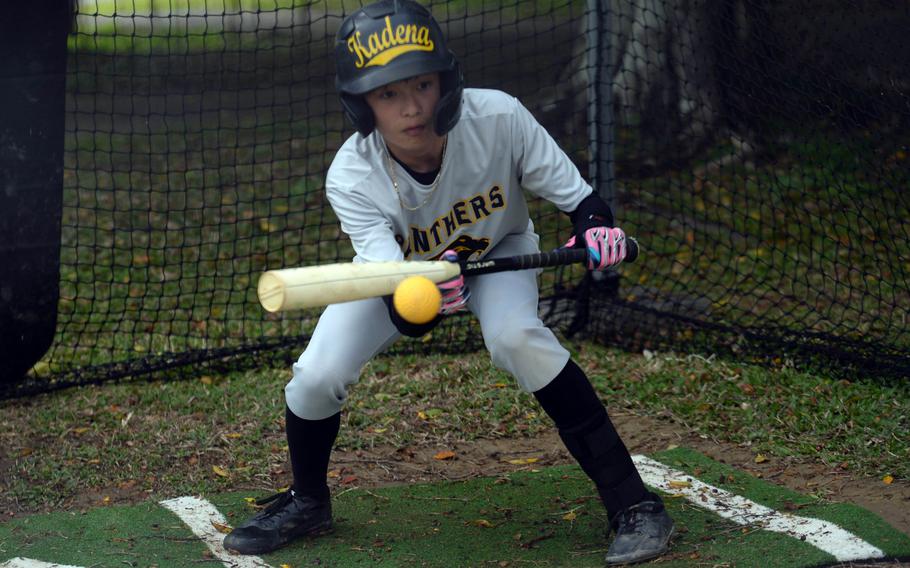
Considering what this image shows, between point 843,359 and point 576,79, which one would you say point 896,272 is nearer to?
point 843,359

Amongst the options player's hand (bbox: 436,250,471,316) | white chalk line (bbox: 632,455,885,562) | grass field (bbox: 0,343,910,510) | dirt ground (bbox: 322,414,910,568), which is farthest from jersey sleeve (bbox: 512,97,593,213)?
grass field (bbox: 0,343,910,510)

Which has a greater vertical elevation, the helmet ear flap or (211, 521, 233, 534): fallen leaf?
the helmet ear flap

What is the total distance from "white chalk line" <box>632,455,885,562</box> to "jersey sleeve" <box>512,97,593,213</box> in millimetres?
1138

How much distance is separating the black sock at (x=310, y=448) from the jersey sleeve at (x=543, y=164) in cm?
101

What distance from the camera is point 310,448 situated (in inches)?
142

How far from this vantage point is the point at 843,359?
5.09 meters

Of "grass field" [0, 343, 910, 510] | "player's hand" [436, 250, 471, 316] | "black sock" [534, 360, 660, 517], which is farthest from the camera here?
A: "grass field" [0, 343, 910, 510]

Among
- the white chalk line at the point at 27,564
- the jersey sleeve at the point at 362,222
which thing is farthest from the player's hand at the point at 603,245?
the white chalk line at the point at 27,564

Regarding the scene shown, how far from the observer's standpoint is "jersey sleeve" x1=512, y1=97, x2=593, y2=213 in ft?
11.8

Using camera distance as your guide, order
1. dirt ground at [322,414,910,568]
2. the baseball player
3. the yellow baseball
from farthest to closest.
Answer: dirt ground at [322,414,910,568] < the baseball player < the yellow baseball

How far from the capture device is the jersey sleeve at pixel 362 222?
11.0 feet

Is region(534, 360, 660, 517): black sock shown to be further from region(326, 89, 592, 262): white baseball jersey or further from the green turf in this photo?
region(326, 89, 592, 262): white baseball jersey

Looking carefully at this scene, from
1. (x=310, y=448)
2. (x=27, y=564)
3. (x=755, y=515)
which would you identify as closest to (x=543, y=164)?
(x=310, y=448)

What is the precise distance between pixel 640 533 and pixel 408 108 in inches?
57.8
